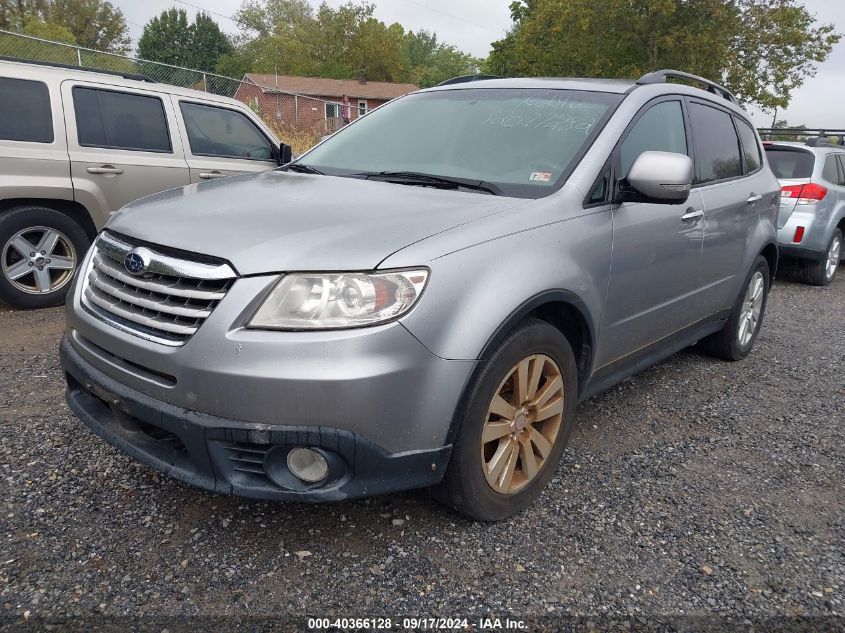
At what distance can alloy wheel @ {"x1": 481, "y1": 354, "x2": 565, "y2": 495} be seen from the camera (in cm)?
243

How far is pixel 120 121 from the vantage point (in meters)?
5.59

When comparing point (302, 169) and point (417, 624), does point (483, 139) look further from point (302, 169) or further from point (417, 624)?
point (417, 624)

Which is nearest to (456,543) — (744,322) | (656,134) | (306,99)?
(656,134)

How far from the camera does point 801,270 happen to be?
8.22m

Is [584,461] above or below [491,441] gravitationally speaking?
below

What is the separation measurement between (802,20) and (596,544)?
30026mm

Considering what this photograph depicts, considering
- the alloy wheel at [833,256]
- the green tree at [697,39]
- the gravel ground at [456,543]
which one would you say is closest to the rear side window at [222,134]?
the gravel ground at [456,543]

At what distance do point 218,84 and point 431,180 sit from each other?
15.9 metres

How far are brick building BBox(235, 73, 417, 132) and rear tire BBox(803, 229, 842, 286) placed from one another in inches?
219

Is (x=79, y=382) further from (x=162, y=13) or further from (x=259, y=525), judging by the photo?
(x=162, y=13)

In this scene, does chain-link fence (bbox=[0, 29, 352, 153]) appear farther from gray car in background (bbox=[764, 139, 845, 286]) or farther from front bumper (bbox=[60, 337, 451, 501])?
front bumper (bbox=[60, 337, 451, 501])

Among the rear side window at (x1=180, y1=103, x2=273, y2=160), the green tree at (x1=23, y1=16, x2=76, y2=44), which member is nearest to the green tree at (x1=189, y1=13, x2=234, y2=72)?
the green tree at (x1=23, y1=16, x2=76, y2=44)

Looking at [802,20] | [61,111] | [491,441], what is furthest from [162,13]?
[491,441]

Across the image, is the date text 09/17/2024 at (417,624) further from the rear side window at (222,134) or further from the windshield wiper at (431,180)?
the rear side window at (222,134)
